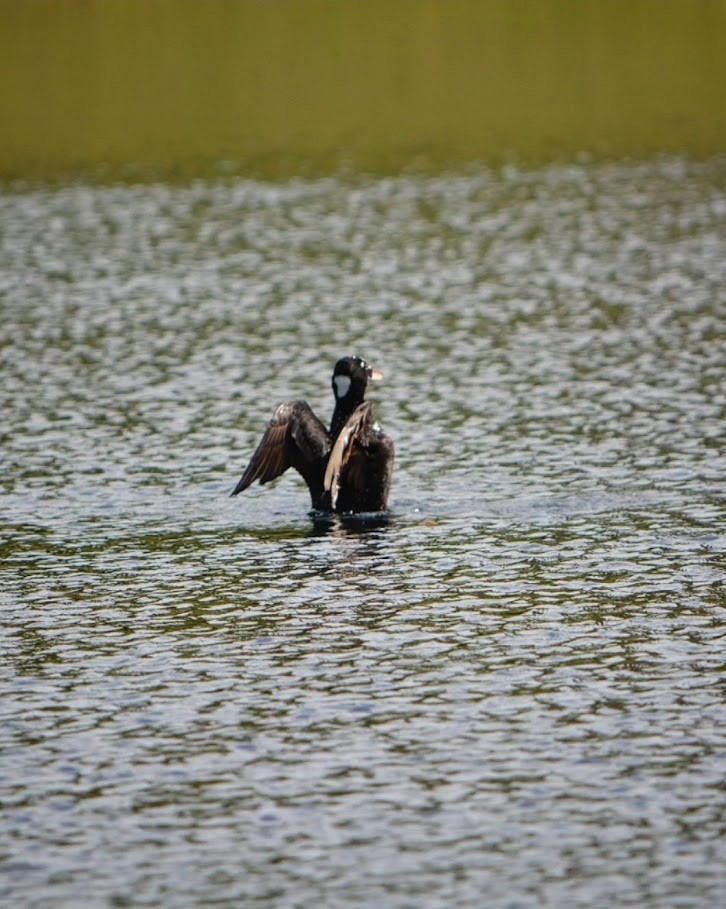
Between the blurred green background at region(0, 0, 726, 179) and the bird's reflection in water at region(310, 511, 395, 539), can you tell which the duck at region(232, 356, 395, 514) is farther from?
the blurred green background at region(0, 0, 726, 179)

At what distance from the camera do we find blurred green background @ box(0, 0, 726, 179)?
58.5 meters

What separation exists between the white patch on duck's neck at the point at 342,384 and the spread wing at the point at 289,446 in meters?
0.40

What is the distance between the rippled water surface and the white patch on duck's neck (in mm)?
1471

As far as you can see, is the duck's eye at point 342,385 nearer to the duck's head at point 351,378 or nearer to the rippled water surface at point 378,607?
the duck's head at point 351,378

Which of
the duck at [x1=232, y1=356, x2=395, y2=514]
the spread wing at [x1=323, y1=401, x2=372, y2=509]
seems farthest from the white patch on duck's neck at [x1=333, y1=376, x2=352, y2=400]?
the spread wing at [x1=323, y1=401, x2=372, y2=509]

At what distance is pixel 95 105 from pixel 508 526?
51.7 metres

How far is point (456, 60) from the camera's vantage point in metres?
73.8

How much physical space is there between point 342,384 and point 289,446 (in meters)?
0.92

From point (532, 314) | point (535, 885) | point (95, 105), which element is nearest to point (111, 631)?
point (535, 885)

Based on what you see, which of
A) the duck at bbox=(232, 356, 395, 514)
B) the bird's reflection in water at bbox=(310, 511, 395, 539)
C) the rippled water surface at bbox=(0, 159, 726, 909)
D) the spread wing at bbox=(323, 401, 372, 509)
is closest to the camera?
the rippled water surface at bbox=(0, 159, 726, 909)

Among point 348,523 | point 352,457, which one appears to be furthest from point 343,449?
point 348,523

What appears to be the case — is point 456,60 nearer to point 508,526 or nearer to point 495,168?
point 495,168

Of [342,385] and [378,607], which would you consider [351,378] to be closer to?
[342,385]

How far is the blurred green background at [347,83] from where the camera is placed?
58531 mm
